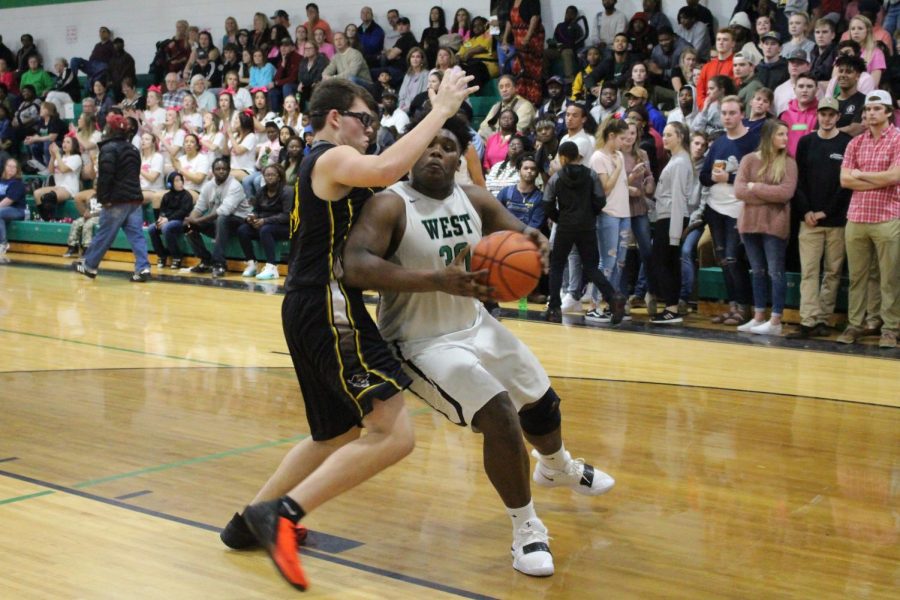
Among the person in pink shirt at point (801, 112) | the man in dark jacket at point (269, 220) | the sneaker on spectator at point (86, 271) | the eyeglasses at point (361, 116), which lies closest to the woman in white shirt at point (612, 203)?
the person in pink shirt at point (801, 112)

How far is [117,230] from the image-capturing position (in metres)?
12.6

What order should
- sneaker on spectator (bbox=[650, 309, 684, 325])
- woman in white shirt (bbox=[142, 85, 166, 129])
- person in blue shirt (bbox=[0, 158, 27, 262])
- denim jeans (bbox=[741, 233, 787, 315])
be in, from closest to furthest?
denim jeans (bbox=[741, 233, 787, 315]) < sneaker on spectator (bbox=[650, 309, 684, 325]) < person in blue shirt (bbox=[0, 158, 27, 262]) < woman in white shirt (bbox=[142, 85, 166, 129])

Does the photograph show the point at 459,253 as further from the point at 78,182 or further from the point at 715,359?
the point at 78,182

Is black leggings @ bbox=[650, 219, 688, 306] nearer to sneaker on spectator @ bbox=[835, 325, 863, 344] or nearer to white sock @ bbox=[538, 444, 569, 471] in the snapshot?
sneaker on spectator @ bbox=[835, 325, 863, 344]

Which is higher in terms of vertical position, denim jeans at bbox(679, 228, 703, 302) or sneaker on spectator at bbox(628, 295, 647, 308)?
denim jeans at bbox(679, 228, 703, 302)

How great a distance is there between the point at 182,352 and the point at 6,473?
3.32 meters

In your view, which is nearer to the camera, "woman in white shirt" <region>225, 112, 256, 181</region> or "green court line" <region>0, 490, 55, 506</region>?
"green court line" <region>0, 490, 55, 506</region>

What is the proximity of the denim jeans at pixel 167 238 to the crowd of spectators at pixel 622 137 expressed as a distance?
29 mm

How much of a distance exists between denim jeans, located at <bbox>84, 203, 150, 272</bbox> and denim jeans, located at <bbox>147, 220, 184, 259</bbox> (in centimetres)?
135

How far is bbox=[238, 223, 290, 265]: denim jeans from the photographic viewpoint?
13.0 meters

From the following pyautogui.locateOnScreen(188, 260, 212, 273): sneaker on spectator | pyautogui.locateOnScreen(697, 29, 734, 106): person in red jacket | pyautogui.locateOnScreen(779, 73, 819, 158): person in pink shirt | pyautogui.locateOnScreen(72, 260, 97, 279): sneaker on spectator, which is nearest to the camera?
pyautogui.locateOnScreen(779, 73, 819, 158): person in pink shirt

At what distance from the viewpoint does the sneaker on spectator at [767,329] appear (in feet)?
29.9

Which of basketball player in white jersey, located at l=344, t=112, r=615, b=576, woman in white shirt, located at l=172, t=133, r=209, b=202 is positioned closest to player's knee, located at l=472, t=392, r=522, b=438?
basketball player in white jersey, located at l=344, t=112, r=615, b=576

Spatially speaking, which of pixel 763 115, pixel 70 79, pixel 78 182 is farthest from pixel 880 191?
pixel 70 79
